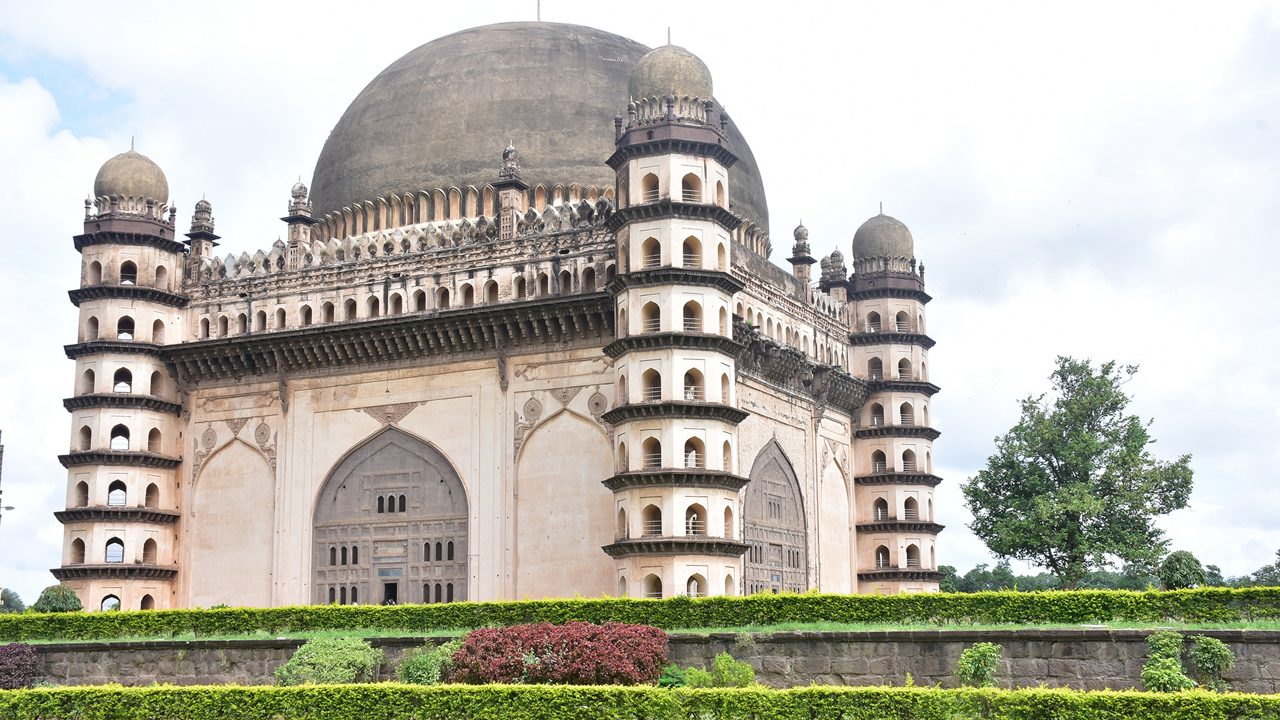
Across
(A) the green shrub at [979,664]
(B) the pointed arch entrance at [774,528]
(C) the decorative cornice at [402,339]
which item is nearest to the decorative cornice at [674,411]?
(C) the decorative cornice at [402,339]

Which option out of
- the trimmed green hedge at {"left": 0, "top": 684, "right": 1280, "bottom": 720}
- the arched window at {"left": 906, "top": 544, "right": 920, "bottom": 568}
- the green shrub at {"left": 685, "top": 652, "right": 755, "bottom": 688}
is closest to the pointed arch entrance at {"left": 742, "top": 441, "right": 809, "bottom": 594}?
the arched window at {"left": 906, "top": 544, "right": 920, "bottom": 568}

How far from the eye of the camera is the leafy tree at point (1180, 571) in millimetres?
27234

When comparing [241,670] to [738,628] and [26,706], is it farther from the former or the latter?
[738,628]

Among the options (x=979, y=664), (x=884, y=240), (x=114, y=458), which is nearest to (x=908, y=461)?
(x=884, y=240)

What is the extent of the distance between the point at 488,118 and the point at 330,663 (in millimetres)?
18438

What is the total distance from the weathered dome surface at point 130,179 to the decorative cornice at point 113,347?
3.98 metres

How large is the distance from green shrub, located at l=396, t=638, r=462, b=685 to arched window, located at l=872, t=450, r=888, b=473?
66.4 ft

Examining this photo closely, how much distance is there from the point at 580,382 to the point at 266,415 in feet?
29.2

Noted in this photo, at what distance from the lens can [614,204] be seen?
109ft

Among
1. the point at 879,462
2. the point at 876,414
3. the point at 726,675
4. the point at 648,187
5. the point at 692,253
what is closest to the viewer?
the point at 726,675

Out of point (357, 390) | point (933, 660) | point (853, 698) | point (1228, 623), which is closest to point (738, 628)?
point (933, 660)

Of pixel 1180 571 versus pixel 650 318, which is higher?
pixel 650 318

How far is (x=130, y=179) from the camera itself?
3750 cm

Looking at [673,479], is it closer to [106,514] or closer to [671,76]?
[671,76]
